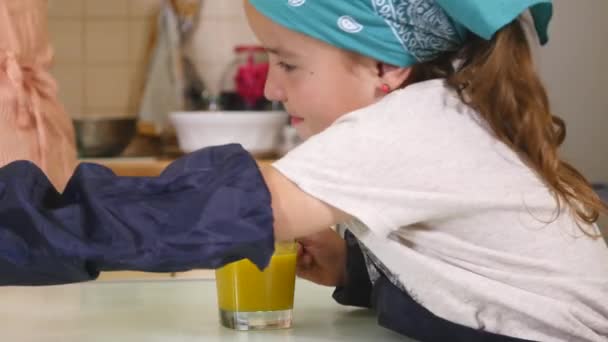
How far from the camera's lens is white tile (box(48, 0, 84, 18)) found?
2566 millimetres

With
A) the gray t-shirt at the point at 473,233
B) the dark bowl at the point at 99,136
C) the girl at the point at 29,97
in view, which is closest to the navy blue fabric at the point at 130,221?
the gray t-shirt at the point at 473,233

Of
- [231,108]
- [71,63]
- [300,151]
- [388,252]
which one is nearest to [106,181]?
[300,151]

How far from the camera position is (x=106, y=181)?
720 mm

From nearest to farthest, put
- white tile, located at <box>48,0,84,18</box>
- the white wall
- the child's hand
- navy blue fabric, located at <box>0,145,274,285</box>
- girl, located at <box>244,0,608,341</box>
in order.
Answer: navy blue fabric, located at <box>0,145,274,285</box> < girl, located at <box>244,0,608,341</box> < the child's hand < the white wall < white tile, located at <box>48,0,84,18</box>

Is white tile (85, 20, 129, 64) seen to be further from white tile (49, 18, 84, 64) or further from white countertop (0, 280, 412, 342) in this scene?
white countertop (0, 280, 412, 342)

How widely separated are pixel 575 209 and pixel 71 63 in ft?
6.43

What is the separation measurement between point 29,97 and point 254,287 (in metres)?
0.50

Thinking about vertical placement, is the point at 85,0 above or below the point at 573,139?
above

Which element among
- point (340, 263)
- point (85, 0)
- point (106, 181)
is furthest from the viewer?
point (85, 0)

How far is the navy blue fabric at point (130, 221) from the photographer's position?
68 cm

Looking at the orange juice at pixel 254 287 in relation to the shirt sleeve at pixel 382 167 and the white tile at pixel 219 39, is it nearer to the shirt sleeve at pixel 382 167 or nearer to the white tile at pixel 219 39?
the shirt sleeve at pixel 382 167

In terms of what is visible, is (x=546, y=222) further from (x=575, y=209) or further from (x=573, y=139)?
(x=573, y=139)

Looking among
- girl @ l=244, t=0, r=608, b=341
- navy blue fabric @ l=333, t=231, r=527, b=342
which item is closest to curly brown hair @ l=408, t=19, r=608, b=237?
girl @ l=244, t=0, r=608, b=341

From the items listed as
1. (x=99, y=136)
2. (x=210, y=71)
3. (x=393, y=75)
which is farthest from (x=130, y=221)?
(x=210, y=71)
